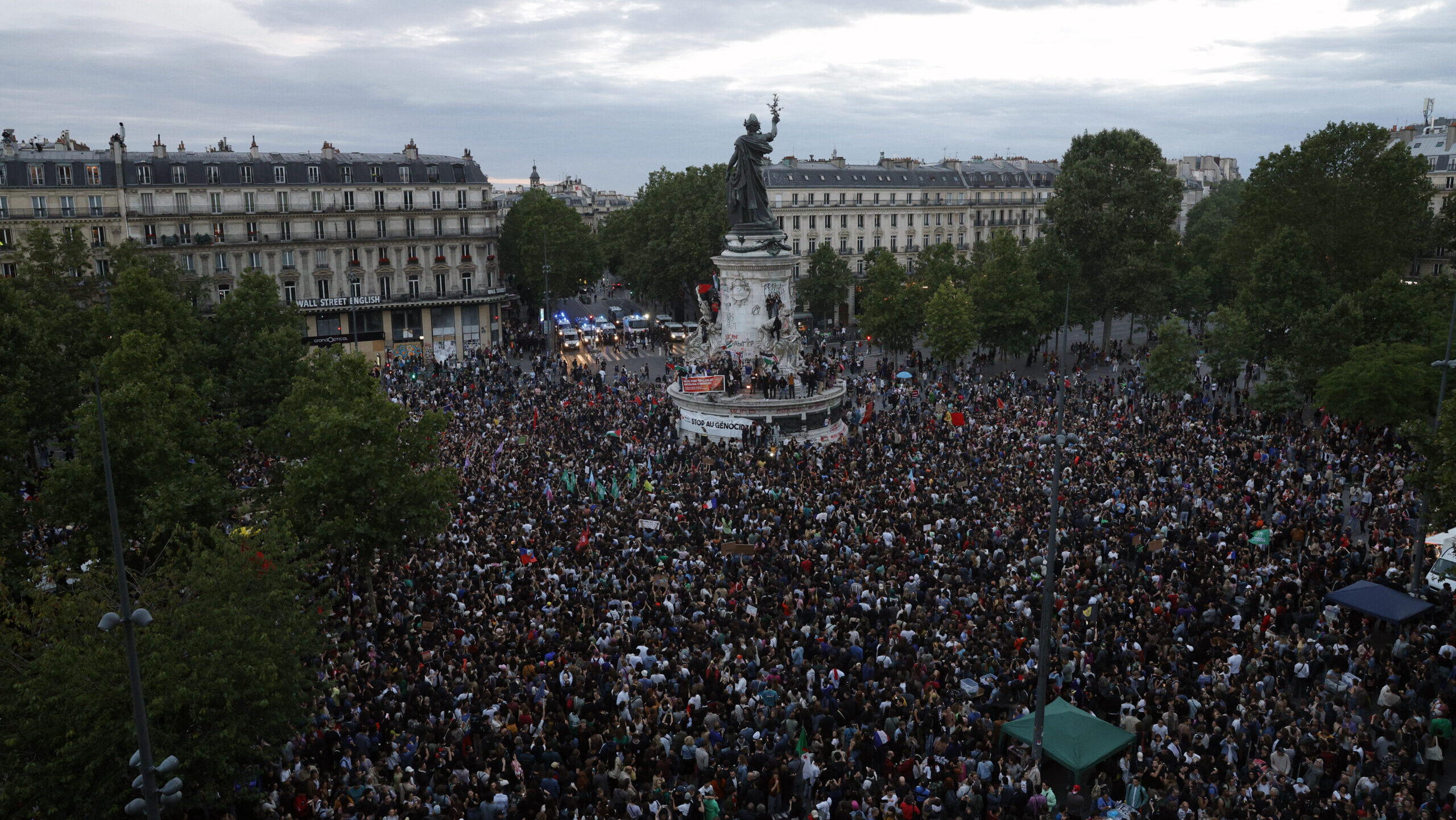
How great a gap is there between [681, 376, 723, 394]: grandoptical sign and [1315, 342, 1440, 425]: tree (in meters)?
24.8

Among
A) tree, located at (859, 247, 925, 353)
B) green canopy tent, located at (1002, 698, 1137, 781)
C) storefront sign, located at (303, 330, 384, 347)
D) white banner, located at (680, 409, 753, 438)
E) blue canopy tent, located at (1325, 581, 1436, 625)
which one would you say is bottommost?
green canopy tent, located at (1002, 698, 1137, 781)

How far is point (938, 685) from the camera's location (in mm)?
19656

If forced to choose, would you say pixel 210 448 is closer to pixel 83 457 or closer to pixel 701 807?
pixel 83 457

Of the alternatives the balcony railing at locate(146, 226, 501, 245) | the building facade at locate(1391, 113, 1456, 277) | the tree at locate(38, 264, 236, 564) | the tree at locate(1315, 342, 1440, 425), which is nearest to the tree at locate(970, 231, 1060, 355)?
the tree at locate(1315, 342, 1440, 425)

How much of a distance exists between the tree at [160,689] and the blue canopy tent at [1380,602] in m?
22.1

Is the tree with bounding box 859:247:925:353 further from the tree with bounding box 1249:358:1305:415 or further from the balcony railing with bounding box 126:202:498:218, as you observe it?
the balcony railing with bounding box 126:202:498:218

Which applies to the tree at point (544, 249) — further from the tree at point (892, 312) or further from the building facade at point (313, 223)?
the tree at point (892, 312)

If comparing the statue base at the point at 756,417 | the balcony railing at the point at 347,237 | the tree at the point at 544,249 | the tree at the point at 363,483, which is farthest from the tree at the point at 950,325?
the tree at the point at 363,483

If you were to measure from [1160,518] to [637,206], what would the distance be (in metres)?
66.8

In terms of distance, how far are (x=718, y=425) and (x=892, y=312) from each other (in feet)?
79.2

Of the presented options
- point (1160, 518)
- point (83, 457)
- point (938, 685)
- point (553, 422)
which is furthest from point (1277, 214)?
point (83, 457)

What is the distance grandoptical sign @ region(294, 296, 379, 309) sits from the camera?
66000 mm

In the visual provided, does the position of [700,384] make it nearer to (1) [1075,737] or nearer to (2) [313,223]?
(1) [1075,737]

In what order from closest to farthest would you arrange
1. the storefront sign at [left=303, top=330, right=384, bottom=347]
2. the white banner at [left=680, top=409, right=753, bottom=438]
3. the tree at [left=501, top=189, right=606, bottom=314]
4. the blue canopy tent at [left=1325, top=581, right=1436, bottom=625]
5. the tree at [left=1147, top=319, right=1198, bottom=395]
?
the blue canopy tent at [left=1325, top=581, right=1436, bottom=625], the white banner at [left=680, top=409, right=753, bottom=438], the tree at [left=1147, top=319, right=1198, bottom=395], the storefront sign at [left=303, top=330, right=384, bottom=347], the tree at [left=501, top=189, right=606, bottom=314]
